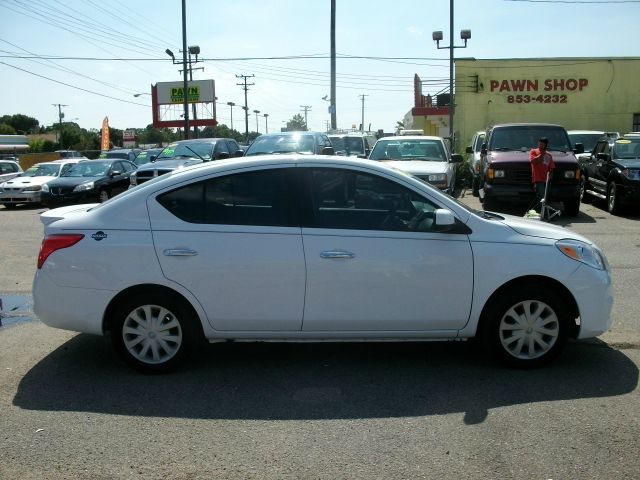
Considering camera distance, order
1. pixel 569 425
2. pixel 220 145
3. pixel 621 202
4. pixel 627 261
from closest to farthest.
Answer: pixel 569 425 → pixel 627 261 → pixel 621 202 → pixel 220 145

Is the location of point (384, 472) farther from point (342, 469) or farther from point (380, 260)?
point (380, 260)

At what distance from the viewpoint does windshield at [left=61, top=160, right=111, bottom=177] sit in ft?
66.1

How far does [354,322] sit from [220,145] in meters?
13.3

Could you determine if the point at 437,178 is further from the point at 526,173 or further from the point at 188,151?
the point at 188,151

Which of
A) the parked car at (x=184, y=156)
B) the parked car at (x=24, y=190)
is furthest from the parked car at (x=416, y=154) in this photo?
the parked car at (x=24, y=190)

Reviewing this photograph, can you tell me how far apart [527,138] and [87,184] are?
11952 mm

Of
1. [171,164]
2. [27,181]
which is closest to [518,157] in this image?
[171,164]

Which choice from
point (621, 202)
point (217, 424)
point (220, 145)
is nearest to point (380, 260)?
point (217, 424)

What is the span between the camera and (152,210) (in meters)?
5.21

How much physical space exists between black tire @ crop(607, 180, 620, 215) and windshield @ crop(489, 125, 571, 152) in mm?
1332

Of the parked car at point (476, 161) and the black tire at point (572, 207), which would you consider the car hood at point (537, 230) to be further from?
the parked car at point (476, 161)

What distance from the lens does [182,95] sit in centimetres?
5666

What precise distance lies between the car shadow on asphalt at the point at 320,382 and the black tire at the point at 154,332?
14 cm

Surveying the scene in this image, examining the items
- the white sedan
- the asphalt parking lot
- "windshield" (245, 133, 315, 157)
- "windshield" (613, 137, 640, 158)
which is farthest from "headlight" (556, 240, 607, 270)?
"windshield" (613, 137, 640, 158)
